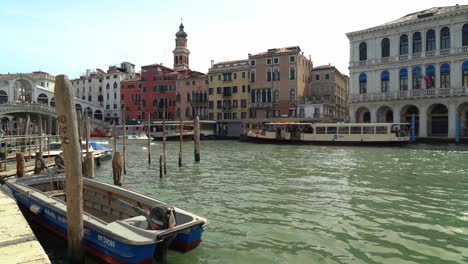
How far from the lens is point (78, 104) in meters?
65.6

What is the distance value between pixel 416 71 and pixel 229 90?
26569 mm

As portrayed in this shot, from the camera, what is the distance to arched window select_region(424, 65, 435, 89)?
3538 centimetres

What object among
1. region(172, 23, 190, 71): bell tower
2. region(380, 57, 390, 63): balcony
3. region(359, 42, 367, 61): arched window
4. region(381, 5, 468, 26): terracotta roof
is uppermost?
region(172, 23, 190, 71): bell tower

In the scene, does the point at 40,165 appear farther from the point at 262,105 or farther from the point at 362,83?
the point at 262,105

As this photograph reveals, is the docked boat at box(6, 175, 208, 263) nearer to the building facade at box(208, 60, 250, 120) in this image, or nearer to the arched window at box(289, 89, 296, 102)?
the arched window at box(289, 89, 296, 102)

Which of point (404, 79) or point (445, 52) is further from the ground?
point (445, 52)

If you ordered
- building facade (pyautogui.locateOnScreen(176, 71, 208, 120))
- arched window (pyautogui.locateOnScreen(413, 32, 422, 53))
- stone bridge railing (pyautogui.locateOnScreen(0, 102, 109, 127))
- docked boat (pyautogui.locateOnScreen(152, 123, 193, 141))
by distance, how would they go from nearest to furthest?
arched window (pyautogui.locateOnScreen(413, 32, 422, 53)) < stone bridge railing (pyautogui.locateOnScreen(0, 102, 109, 127)) < docked boat (pyautogui.locateOnScreen(152, 123, 193, 141)) < building facade (pyautogui.locateOnScreen(176, 71, 208, 120))

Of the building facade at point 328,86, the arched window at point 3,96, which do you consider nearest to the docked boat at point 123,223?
the building facade at point 328,86

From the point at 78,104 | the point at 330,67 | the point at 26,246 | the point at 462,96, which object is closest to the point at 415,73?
the point at 462,96

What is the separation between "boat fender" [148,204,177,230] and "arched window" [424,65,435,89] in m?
36.0

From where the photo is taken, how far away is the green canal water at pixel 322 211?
6.71m

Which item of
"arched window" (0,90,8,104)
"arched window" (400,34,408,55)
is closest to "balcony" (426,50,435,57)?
"arched window" (400,34,408,55)

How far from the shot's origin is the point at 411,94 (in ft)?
119

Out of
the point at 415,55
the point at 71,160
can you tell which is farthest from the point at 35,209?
the point at 415,55
